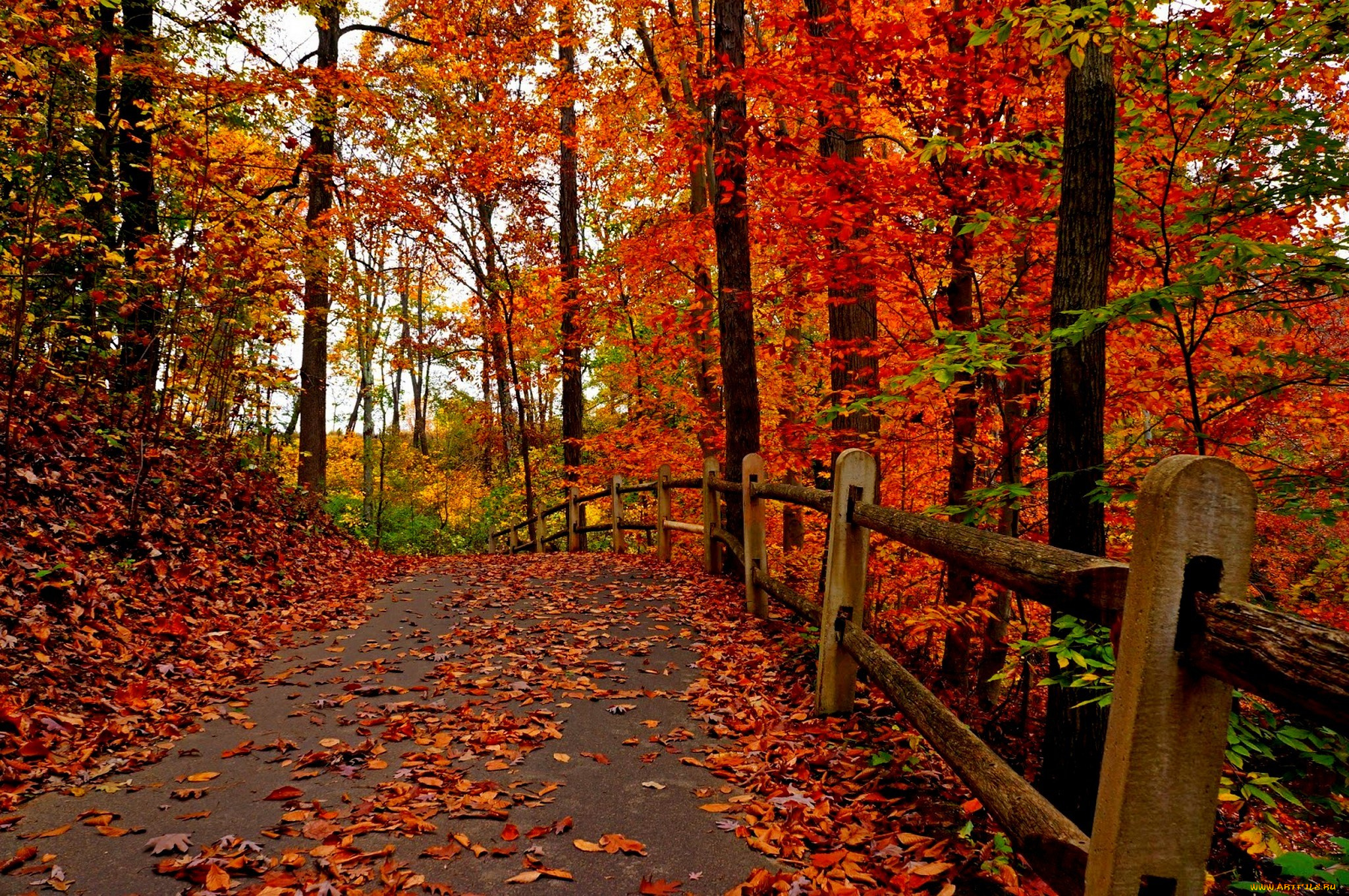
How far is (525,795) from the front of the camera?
373 centimetres

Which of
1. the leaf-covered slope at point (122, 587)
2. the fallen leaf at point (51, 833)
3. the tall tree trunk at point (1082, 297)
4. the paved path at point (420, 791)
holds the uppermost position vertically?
the tall tree trunk at point (1082, 297)

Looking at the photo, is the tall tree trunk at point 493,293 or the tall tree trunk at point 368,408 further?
the tall tree trunk at point 368,408

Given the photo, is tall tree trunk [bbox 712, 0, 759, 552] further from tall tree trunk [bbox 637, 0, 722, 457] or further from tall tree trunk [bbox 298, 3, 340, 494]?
tall tree trunk [bbox 298, 3, 340, 494]

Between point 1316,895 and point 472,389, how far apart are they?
113 ft

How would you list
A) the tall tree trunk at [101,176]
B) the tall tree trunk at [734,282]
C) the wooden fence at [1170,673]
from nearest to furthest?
the wooden fence at [1170,673], the tall tree trunk at [101,176], the tall tree trunk at [734,282]

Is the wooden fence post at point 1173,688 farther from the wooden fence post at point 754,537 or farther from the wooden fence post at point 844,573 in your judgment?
the wooden fence post at point 754,537

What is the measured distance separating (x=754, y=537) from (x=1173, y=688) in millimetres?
5060

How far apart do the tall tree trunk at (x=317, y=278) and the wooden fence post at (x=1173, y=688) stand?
13.3 meters

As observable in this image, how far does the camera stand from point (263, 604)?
24.4ft

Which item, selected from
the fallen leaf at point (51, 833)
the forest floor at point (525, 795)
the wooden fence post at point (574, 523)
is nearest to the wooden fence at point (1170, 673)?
the forest floor at point (525, 795)

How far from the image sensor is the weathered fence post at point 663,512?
36.1 feet

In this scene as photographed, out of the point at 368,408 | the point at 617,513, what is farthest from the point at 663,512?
the point at 368,408

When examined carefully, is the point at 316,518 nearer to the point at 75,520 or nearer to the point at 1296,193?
the point at 75,520

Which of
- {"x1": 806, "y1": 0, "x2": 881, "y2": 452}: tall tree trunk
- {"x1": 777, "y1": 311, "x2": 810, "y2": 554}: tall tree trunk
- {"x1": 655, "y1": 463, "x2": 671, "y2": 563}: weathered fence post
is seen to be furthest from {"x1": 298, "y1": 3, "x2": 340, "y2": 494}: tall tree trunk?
{"x1": 806, "y1": 0, "x2": 881, "y2": 452}: tall tree trunk
